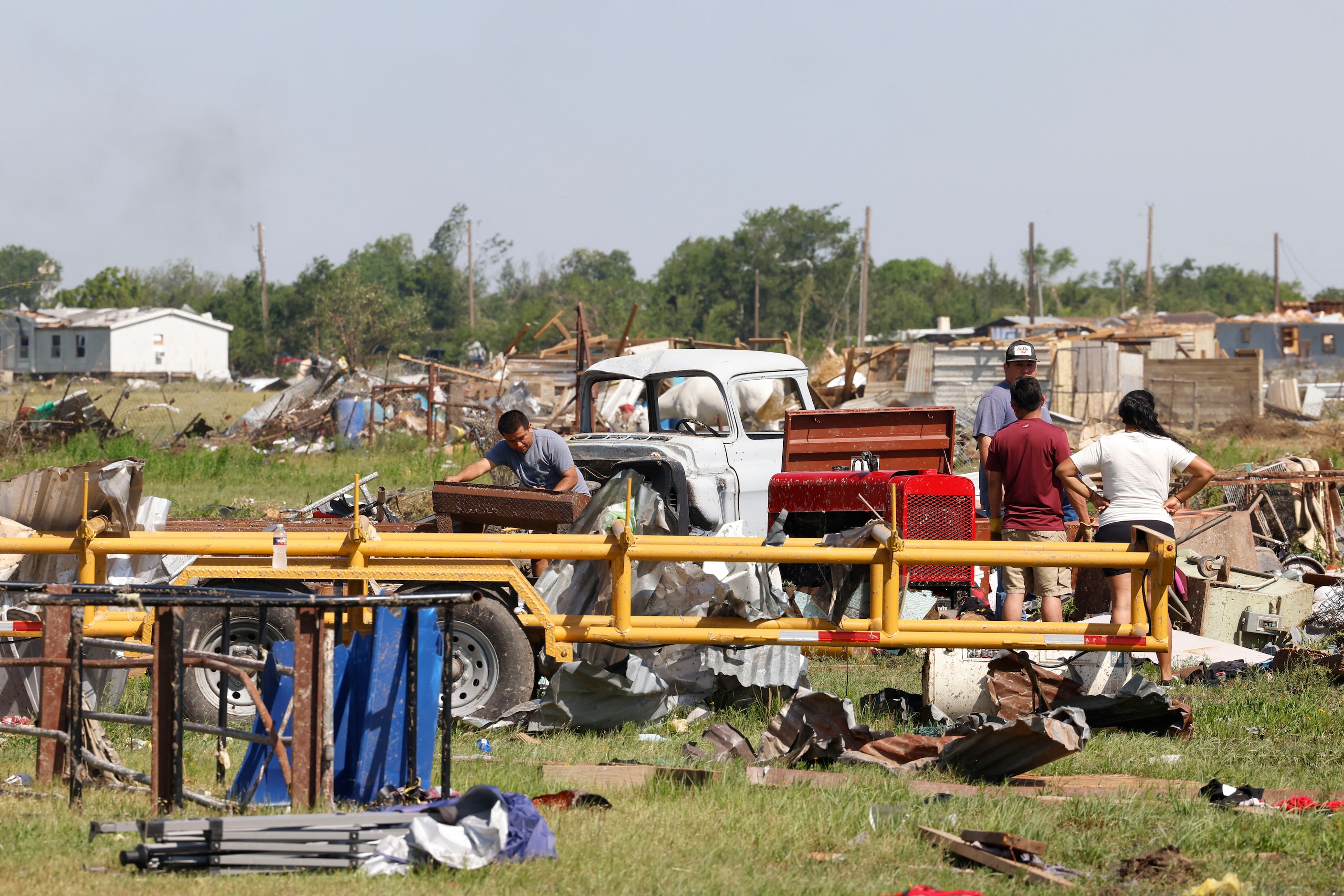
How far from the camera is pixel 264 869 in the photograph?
402 cm

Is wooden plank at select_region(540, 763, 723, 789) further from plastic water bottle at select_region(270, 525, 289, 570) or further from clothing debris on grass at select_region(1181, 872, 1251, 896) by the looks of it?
clothing debris on grass at select_region(1181, 872, 1251, 896)

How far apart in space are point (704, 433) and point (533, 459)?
5.70ft

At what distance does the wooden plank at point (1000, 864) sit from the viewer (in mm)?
4176

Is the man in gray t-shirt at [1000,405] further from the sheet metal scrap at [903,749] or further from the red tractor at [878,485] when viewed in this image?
the sheet metal scrap at [903,749]

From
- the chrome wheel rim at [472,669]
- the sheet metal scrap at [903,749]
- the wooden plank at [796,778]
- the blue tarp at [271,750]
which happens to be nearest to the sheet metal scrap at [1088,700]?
the sheet metal scrap at [903,749]

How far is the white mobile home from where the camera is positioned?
A: 68188 mm

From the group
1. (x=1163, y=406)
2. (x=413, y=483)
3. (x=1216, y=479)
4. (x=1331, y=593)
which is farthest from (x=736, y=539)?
(x=1163, y=406)

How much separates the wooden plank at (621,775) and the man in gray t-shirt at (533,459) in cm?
309

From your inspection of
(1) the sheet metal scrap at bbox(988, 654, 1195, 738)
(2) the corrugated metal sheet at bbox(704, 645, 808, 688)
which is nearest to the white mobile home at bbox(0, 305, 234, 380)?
(2) the corrugated metal sheet at bbox(704, 645, 808, 688)

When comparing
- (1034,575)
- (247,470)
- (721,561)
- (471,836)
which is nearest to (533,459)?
(721,561)

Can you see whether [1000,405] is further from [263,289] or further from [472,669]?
[263,289]

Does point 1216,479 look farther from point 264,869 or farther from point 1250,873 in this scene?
point 264,869

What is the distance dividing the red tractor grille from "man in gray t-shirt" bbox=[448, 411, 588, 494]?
2238 mm

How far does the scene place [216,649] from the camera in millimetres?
6676
